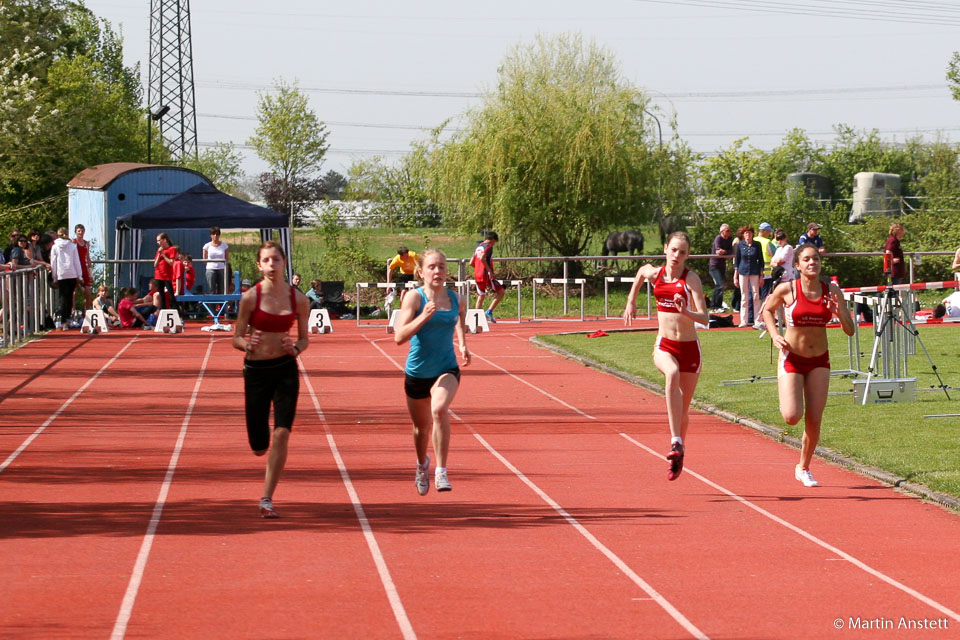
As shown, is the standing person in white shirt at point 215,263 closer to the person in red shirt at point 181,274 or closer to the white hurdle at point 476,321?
the person in red shirt at point 181,274

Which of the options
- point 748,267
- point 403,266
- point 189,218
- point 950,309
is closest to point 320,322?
point 403,266

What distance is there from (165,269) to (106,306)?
4.44 feet

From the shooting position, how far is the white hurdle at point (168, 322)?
2558 cm

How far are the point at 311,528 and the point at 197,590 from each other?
5.46 ft

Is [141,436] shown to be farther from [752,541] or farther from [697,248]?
[697,248]

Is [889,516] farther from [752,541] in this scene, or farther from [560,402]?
[560,402]

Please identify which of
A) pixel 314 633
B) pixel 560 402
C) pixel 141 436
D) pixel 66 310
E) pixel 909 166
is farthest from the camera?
pixel 909 166

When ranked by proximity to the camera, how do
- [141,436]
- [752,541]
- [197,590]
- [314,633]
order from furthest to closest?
[141,436]
[752,541]
[197,590]
[314,633]

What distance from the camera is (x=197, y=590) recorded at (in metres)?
6.95

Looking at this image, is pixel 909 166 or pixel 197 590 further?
pixel 909 166

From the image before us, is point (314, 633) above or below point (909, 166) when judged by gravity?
below

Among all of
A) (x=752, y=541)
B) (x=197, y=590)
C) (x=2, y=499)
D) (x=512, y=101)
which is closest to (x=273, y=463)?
(x=197, y=590)

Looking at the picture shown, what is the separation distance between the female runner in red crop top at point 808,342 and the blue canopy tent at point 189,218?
2029 centimetres

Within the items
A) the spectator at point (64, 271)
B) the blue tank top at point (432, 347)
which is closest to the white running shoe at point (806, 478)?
the blue tank top at point (432, 347)
